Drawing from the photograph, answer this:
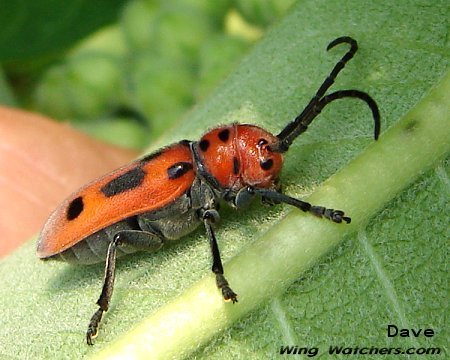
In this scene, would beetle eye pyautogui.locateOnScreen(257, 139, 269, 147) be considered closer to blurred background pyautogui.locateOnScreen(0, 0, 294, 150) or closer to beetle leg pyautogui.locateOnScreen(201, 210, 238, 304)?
beetle leg pyautogui.locateOnScreen(201, 210, 238, 304)

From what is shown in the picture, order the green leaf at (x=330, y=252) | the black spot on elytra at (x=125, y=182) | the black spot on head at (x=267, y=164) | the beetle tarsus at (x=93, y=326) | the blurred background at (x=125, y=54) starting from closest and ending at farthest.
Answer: the green leaf at (x=330, y=252) → the beetle tarsus at (x=93, y=326) → the black spot on head at (x=267, y=164) → the black spot on elytra at (x=125, y=182) → the blurred background at (x=125, y=54)

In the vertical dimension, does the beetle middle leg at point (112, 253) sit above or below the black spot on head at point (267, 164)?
below

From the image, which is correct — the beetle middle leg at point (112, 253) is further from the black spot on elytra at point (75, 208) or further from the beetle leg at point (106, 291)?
the black spot on elytra at point (75, 208)

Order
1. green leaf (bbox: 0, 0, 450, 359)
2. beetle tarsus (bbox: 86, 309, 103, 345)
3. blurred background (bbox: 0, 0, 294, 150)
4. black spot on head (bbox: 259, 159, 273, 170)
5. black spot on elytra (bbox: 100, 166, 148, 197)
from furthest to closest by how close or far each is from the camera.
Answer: blurred background (bbox: 0, 0, 294, 150) → black spot on elytra (bbox: 100, 166, 148, 197) → black spot on head (bbox: 259, 159, 273, 170) → beetle tarsus (bbox: 86, 309, 103, 345) → green leaf (bbox: 0, 0, 450, 359)

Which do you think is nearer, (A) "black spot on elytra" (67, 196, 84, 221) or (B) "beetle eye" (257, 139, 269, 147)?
(B) "beetle eye" (257, 139, 269, 147)

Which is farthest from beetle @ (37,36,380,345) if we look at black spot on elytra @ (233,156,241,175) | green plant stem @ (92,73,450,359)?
green plant stem @ (92,73,450,359)

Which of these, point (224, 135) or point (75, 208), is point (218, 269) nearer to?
point (224, 135)

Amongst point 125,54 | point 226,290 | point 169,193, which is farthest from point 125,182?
point 125,54

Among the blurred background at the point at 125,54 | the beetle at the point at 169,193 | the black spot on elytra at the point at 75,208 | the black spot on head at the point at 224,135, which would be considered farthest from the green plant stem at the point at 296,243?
the blurred background at the point at 125,54
